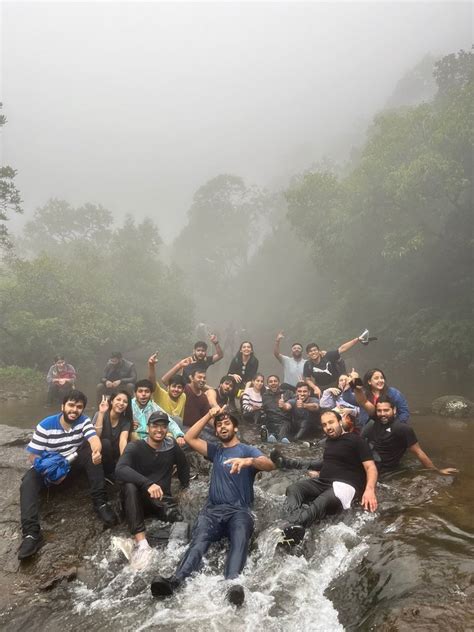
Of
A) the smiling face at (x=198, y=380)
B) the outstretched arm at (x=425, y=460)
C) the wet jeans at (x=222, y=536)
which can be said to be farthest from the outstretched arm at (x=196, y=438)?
the outstretched arm at (x=425, y=460)

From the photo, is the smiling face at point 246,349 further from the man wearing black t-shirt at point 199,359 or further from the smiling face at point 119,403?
the smiling face at point 119,403

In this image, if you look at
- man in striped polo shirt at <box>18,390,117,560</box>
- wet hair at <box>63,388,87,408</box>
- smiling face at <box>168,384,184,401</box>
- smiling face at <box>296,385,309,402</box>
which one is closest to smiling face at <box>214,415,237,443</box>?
man in striped polo shirt at <box>18,390,117,560</box>

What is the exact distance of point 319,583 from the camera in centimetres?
440

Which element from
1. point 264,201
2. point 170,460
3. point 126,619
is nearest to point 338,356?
point 170,460

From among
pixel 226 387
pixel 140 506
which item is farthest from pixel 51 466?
pixel 226 387

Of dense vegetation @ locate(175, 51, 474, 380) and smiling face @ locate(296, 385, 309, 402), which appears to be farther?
dense vegetation @ locate(175, 51, 474, 380)

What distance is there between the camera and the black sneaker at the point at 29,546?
484 cm

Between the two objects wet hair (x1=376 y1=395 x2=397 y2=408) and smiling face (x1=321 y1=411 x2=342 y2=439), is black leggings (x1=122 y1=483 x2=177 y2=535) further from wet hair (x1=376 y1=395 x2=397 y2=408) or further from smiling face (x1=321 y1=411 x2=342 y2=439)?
wet hair (x1=376 y1=395 x2=397 y2=408)

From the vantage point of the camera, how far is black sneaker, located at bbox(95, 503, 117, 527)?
574 cm

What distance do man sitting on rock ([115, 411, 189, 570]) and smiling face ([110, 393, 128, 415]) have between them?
100 cm

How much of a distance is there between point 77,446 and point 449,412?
1070 cm

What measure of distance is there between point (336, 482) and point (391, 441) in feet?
5.63

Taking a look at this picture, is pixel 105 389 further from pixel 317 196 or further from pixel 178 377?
pixel 317 196

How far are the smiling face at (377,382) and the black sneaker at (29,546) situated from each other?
20.0ft
